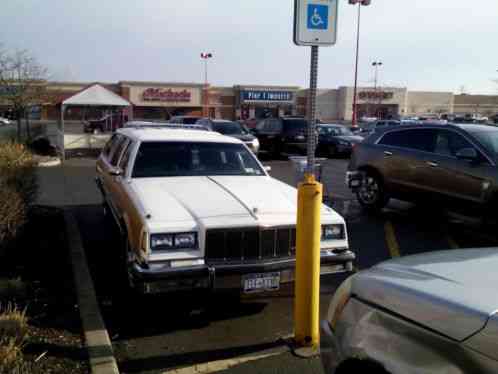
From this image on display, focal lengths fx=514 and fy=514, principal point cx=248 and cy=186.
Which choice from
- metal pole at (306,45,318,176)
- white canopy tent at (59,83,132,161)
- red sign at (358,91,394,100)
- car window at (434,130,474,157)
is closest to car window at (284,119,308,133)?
white canopy tent at (59,83,132,161)

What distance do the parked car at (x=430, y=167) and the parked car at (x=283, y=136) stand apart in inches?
437

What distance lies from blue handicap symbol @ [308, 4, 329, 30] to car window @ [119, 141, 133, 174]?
10.4ft

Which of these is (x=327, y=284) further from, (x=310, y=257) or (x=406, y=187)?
(x=406, y=187)

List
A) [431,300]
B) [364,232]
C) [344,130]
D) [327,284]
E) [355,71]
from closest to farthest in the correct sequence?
[431,300] → [327,284] → [364,232] → [344,130] → [355,71]

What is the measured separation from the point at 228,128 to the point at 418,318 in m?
18.7

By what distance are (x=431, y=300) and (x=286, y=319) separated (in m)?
2.82

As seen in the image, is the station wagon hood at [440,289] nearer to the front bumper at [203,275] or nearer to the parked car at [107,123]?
the front bumper at [203,275]

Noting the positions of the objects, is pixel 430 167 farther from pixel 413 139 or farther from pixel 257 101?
pixel 257 101

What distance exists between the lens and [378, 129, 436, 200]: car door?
8961mm

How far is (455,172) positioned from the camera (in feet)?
27.1

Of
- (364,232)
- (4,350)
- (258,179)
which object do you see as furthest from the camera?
(364,232)

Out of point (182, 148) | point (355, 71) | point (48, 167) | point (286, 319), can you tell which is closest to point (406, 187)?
point (182, 148)

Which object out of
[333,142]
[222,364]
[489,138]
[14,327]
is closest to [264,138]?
[333,142]

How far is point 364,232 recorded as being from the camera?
27.1 feet
